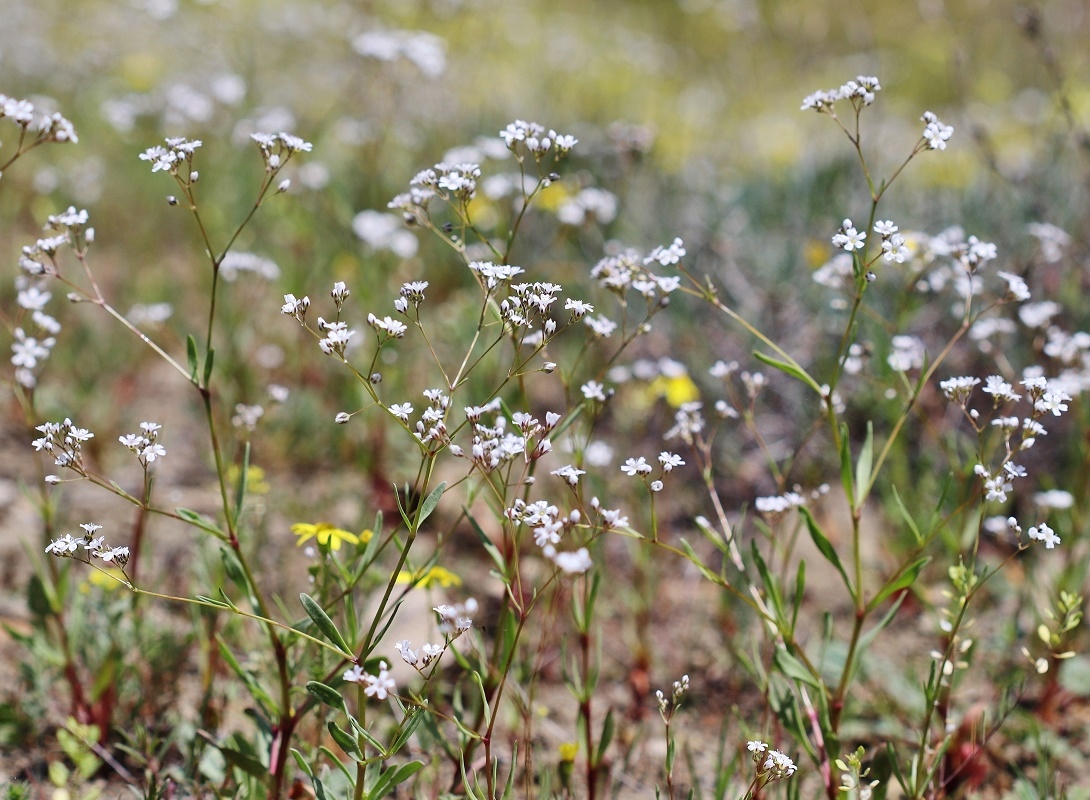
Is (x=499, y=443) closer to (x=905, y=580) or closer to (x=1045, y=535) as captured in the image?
(x=905, y=580)

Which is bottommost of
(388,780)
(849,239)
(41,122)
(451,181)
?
(388,780)

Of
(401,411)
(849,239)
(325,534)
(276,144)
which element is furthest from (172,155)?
(849,239)

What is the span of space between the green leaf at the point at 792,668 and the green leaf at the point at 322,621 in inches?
33.3

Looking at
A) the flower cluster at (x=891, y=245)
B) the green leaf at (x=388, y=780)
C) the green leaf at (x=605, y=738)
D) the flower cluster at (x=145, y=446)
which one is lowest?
the green leaf at (x=605, y=738)

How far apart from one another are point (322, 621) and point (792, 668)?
3.03ft

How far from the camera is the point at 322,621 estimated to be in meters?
1.57

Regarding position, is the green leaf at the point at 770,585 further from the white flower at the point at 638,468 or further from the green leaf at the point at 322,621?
the green leaf at the point at 322,621

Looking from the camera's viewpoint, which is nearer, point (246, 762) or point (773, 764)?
point (773, 764)

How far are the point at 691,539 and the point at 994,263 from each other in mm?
1809

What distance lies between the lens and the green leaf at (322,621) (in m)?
1.50

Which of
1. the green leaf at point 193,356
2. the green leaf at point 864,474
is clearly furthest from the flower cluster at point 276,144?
the green leaf at point 864,474

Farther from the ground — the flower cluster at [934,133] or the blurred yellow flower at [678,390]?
the flower cluster at [934,133]

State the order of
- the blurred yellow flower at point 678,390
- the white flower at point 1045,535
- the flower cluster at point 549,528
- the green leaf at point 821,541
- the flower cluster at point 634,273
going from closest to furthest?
the flower cluster at point 549,528 < the white flower at point 1045,535 < the green leaf at point 821,541 < the flower cluster at point 634,273 < the blurred yellow flower at point 678,390

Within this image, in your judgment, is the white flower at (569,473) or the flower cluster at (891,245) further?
the flower cluster at (891,245)
